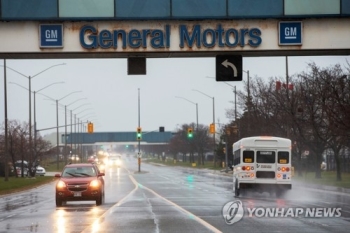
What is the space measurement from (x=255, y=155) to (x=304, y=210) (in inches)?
405

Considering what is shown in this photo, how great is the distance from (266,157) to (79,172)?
9.36 meters

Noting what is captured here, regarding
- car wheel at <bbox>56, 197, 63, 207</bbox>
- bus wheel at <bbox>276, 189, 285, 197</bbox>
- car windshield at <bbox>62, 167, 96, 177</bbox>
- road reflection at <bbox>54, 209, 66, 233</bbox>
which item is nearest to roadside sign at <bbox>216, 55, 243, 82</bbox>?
road reflection at <bbox>54, 209, 66, 233</bbox>

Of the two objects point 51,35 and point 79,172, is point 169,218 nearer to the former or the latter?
point 51,35

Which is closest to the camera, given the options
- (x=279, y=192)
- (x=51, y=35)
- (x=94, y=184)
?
(x=51, y=35)

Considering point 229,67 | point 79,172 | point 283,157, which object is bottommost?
point 79,172

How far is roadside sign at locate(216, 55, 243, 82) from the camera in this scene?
22.6 m

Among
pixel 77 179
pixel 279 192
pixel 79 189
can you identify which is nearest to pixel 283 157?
pixel 279 192

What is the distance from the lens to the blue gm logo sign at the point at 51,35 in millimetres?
22000

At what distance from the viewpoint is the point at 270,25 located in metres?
22.3

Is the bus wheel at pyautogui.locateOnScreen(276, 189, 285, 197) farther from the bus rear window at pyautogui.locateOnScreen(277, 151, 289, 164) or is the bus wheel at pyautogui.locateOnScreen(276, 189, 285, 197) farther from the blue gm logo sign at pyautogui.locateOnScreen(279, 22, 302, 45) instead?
the blue gm logo sign at pyautogui.locateOnScreen(279, 22, 302, 45)

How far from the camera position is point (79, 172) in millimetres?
34188

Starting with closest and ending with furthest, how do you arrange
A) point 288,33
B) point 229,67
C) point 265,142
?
point 288,33 → point 229,67 → point 265,142

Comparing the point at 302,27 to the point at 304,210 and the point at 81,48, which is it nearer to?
the point at 81,48

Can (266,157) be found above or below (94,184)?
above
